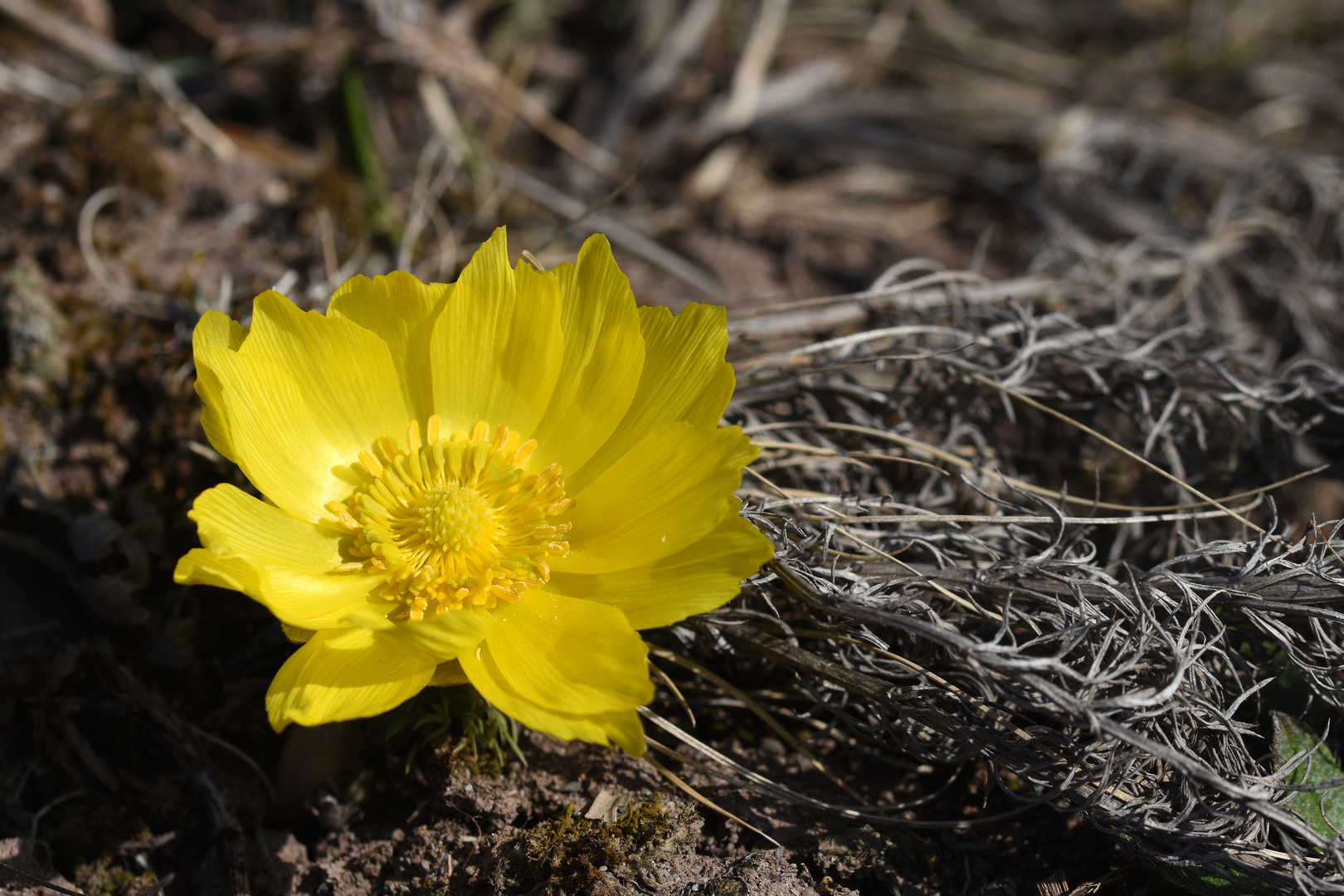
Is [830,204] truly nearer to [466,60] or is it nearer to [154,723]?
[466,60]

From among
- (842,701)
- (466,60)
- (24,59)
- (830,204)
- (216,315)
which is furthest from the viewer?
(830,204)

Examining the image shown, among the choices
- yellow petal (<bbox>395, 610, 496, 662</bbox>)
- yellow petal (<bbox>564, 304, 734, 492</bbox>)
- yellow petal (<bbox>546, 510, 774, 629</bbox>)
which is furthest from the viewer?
yellow petal (<bbox>564, 304, 734, 492</bbox>)

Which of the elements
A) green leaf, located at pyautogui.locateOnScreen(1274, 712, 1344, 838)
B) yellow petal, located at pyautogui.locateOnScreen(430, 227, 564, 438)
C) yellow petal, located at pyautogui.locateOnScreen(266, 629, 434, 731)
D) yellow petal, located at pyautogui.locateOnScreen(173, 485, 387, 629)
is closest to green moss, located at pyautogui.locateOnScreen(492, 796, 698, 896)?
yellow petal, located at pyautogui.locateOnScreen(266, 629, 434, 731)

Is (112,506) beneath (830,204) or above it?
above

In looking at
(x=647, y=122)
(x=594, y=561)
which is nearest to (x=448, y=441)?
(x=594, y=561)

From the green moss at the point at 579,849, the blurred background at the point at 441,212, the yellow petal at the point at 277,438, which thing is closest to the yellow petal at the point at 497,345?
the yellow petal at the point at 277,438

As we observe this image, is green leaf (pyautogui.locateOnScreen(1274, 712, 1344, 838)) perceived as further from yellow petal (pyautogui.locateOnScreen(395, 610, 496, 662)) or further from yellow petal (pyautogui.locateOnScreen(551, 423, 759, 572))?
yellow petal (pyautogui.locateOnScreen(395, 610, 496, 662))

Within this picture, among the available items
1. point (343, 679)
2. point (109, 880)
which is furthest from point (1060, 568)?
point (109, 880)
